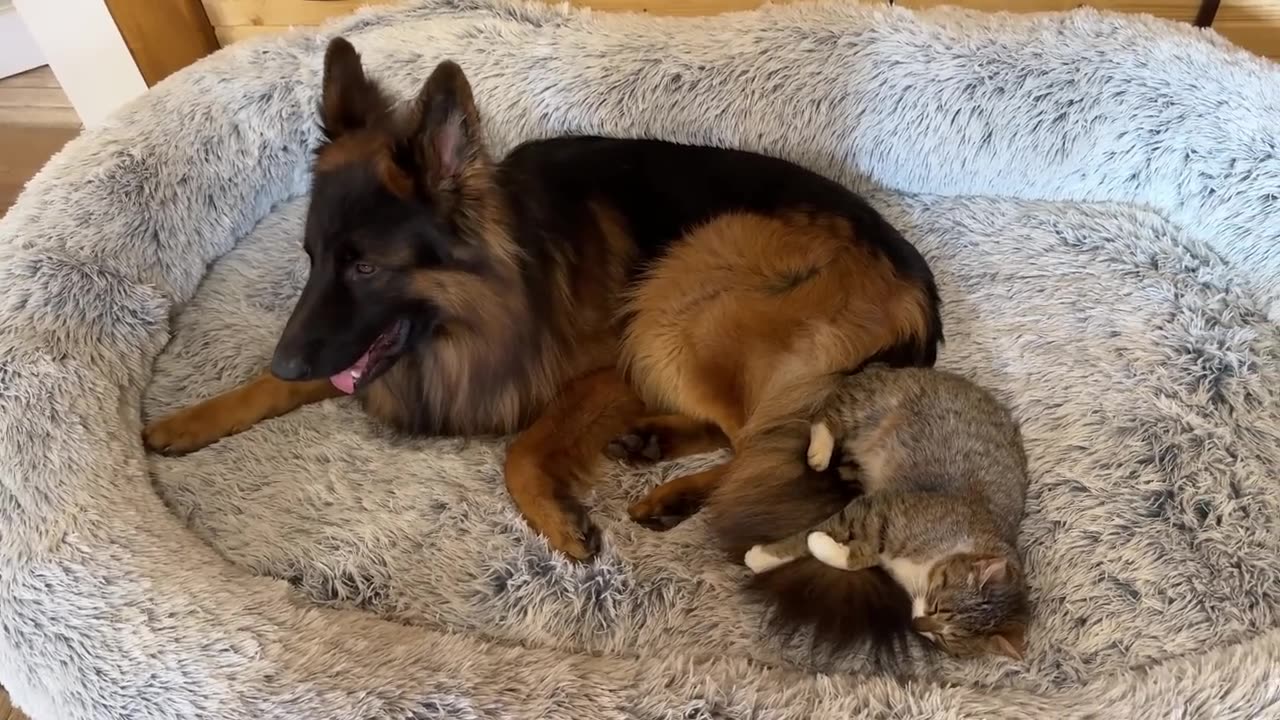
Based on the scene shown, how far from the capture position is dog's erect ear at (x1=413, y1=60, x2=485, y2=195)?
147 centimetres

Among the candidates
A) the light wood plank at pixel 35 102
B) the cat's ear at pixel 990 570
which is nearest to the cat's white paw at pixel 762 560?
the cat's ear at pixel 990 570

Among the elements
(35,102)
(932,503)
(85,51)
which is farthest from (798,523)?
(35,102)

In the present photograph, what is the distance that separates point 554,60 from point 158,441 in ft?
4.32

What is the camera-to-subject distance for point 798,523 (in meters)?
1.67

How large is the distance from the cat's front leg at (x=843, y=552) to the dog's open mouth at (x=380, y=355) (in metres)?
0.84

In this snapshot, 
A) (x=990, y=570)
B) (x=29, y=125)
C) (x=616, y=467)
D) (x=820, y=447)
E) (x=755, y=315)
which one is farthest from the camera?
(x=29, y=125)

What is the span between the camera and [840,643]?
1.54 m

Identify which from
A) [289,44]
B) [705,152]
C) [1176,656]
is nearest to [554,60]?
[705,152]

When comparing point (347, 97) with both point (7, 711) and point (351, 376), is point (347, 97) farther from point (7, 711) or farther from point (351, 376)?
point (7, 711)

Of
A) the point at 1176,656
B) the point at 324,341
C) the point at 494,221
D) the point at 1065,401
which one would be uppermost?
the point at 494,221

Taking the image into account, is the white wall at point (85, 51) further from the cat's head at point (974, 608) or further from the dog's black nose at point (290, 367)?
the cat's head at point (974, 608)

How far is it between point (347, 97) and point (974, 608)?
140 cm

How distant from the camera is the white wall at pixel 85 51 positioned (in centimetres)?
278

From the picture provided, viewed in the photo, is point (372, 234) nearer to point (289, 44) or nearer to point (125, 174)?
point (125, 174)
